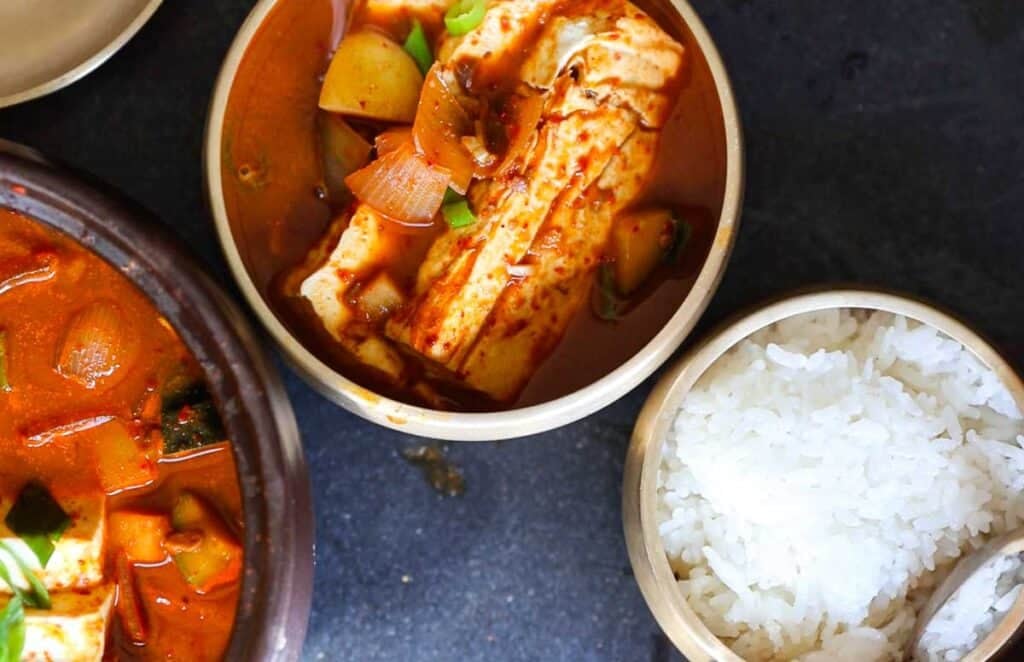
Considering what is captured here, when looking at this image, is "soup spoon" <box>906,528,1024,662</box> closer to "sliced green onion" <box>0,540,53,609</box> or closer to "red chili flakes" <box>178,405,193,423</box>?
"red chili flakes" <box>178,405,193,423</box>

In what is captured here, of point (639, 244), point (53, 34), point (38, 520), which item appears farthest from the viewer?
point (53, 34)

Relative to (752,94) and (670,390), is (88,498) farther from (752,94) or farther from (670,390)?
(752,94)

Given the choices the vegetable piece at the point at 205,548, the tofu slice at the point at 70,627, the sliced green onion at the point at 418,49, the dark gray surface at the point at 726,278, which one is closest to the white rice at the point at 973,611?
the dark gray surface at the point at 726,278

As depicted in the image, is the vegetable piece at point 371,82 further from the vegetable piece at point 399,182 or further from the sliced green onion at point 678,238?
the sliced green onion at point 678,238

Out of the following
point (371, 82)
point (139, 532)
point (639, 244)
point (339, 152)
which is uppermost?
point (371, 82)

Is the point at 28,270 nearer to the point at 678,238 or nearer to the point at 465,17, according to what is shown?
the point at 465,17

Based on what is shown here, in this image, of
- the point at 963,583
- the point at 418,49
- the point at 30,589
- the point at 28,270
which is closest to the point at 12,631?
the point at 30,589

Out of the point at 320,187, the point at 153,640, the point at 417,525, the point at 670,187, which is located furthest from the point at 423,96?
the point at 153,640

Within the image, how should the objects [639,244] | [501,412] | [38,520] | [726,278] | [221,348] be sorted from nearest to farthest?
[221,348] < [38,520] < [501,412] < [639,244] < [726,278]
